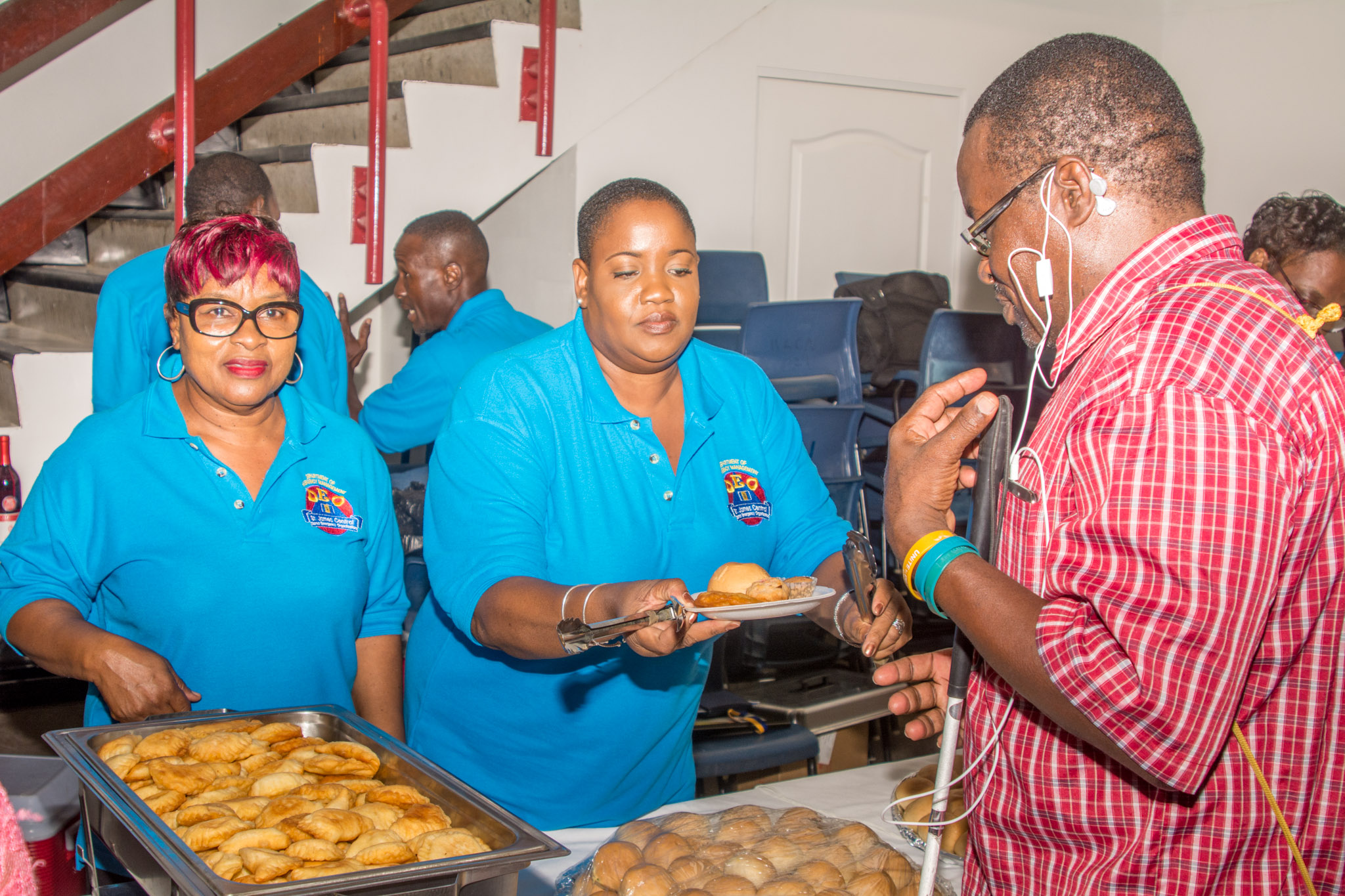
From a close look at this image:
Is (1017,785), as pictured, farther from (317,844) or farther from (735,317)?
(735,317)

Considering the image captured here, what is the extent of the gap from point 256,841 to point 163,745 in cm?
30

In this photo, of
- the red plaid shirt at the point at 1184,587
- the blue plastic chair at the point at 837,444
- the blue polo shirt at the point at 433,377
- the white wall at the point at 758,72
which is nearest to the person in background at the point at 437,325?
the blue polo shirt at the point at 433,377

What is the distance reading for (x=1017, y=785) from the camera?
1.10m

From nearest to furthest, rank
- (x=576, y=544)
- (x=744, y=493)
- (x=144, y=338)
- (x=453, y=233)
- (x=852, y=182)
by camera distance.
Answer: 1. (x=576, y=544)
2. (x=744, y=493)
3. (x=144, y=338)
4. (x=453, y=233)
5. (x=852, y=182)

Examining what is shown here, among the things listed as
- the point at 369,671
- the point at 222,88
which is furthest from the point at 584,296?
the point at 222,88

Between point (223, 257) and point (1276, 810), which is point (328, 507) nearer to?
point (223, 257)

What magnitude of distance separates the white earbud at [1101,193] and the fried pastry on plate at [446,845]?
3.05 feet

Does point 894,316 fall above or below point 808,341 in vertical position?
above

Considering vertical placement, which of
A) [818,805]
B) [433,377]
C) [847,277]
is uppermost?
[847,277]

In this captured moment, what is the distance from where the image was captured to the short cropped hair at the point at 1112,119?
3.51 ft

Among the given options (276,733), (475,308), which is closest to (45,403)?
(475,308)

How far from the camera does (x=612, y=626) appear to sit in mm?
1306

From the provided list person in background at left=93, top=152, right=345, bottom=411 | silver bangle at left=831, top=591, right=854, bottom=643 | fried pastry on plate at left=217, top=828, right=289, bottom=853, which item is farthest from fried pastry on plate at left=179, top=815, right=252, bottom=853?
person in background at left=93, top=152, right=345, bottom=411

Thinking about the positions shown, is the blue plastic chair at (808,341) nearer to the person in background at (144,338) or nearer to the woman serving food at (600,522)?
the person in background at (144,338)
